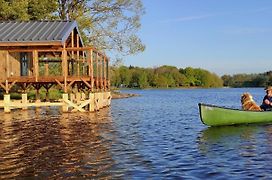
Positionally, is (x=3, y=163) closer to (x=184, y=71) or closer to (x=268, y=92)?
(x=268, y=92)

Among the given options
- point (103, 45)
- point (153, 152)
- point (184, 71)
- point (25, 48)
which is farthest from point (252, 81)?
point (153, 152)

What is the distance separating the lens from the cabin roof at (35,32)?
25.0m

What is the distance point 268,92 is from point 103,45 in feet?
91.1

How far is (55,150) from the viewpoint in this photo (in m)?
13.1

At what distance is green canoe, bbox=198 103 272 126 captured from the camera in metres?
17.8

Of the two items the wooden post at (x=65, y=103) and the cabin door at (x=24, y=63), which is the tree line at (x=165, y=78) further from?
the wooden post at (x=65, y=103)

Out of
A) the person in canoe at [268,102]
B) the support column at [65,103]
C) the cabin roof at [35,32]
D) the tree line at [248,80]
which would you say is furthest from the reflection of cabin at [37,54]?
the tree line at [248,80]

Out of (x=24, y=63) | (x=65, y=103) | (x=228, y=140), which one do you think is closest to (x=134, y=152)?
(x=228, y=140)

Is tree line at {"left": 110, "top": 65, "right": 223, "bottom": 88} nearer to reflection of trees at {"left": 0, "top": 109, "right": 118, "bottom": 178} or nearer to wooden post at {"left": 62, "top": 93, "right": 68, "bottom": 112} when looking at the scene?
wooden post at {"left": 62, "top": 93, "right": 68, "bottom": 112}

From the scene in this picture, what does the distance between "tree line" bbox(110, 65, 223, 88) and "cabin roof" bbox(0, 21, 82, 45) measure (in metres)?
101

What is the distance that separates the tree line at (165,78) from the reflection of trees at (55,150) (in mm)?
112093

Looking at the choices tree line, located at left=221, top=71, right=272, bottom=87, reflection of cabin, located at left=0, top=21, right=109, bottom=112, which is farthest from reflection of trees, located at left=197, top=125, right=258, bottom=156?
tree line, located at left=221, top=71, right=272, bottom=87

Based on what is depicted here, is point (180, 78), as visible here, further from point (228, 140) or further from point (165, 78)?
point (228, 140)

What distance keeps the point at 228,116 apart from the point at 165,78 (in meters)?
129
